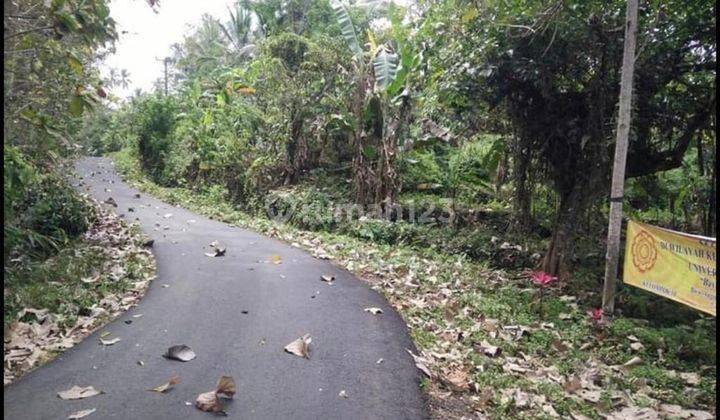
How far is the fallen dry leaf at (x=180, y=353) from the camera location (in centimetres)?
479

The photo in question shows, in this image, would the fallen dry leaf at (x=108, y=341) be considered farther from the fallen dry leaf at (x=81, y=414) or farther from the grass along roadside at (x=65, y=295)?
the fallen dry leaf at (x=81, y=414)

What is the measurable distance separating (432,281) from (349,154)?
876 centimetres

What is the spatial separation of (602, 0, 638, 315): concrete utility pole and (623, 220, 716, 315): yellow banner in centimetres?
19

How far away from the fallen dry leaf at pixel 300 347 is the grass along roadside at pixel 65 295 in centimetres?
219

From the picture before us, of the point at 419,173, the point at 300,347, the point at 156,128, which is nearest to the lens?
the point at 300,347

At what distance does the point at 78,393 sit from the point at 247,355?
4.70 feet

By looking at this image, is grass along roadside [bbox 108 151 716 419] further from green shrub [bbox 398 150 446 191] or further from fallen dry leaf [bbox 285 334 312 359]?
green shrub [bbox 398 150 446 191]

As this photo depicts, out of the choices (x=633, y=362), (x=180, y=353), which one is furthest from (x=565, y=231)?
(x=180, y=353)

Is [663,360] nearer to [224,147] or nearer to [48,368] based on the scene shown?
[48,368]

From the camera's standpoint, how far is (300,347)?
5.09 m

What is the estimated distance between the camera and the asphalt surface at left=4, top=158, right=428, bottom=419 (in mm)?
3979

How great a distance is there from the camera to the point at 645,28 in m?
6.65

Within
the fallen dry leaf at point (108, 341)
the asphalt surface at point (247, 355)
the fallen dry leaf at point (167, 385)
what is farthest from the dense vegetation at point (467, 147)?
the fallen dry leaf at point (167, 385)

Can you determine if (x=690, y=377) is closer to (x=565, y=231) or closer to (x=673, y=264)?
(x=673, y=264)
